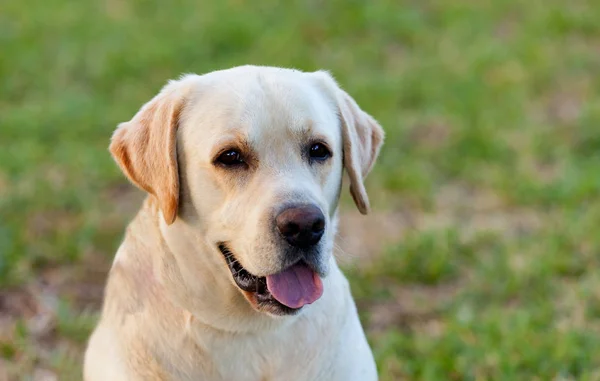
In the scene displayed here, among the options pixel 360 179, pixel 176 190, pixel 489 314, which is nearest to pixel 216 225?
pixel 176 190

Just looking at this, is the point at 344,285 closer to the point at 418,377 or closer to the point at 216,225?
the point at 216,225

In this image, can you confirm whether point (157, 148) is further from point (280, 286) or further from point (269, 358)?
point (269, 358)

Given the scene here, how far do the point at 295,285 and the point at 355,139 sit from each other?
635 millimetres

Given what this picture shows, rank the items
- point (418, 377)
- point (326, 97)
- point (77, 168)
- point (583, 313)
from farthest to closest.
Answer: point (77, 168) < point (583, 313) < point (418, 377) < point (326, 97)

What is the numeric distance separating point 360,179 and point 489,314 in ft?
5.97

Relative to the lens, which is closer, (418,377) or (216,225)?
(216,225)

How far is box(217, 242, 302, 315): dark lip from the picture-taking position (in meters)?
3.20

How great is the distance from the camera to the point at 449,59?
350 inches

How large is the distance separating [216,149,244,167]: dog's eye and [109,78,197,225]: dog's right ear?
17 centimetres

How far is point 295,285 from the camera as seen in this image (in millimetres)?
3211

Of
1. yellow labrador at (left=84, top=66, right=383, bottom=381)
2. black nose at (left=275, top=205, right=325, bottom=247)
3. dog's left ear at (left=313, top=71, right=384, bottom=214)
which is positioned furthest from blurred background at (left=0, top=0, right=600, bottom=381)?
black nose at (left=275, top=205, right=325, bottom=247)

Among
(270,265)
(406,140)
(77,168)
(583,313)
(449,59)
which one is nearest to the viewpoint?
(270,265)

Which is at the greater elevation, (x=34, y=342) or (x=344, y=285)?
(x=344, y=285)

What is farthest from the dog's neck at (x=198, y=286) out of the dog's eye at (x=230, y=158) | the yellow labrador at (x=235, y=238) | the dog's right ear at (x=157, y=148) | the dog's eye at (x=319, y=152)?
the dog's eye at (x=319, y=152)
